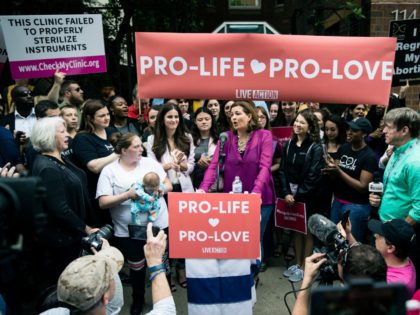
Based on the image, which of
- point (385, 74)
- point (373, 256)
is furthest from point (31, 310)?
point (385, 74)

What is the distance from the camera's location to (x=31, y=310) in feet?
12.9

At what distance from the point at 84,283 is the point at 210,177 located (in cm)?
205

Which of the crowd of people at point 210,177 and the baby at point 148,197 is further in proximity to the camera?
the baby at point 148,197

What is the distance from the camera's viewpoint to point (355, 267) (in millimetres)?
1964

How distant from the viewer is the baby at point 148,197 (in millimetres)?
3479

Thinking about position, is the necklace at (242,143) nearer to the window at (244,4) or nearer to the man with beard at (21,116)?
the man with beard at (21,116)

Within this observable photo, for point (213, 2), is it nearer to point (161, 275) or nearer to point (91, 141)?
point (91, 141)

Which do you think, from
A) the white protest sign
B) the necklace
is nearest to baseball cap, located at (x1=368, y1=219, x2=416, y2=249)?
the necklace

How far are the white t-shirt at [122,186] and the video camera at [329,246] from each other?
1.63 meters

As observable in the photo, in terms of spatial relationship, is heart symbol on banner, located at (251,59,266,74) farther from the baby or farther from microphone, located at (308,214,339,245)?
microphone, located at (308,214,339,245)

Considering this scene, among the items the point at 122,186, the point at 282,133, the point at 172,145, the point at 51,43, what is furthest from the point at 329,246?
the point at 51,43

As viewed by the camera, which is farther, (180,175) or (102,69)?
(102,69)

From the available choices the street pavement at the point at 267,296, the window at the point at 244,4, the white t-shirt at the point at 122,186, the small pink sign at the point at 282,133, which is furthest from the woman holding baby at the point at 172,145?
the window at the point at 244,4

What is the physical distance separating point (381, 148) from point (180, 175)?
2797 millimetres
